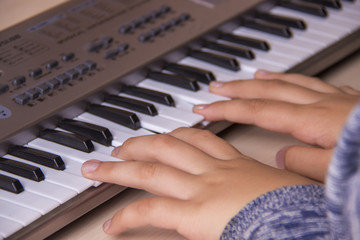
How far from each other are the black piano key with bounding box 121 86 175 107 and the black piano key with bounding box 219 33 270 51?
0.23m

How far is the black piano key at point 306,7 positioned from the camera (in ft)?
3.68

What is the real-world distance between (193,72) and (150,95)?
0.10 metres

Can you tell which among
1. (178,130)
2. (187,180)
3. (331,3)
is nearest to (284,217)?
(187,180)

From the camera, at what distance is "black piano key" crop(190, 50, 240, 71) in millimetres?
972

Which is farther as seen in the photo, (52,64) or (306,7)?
(306,7)

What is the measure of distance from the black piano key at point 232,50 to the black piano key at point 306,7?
21 cm

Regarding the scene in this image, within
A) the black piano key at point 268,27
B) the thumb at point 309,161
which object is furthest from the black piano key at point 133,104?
the black piano key at point 268,27

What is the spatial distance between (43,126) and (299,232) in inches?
15.9

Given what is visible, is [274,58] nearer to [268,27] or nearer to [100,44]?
[268,27]

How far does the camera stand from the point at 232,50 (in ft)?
3.30

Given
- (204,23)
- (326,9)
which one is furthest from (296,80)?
(326,9)

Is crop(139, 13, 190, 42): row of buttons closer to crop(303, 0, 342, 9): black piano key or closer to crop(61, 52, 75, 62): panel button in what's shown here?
crop(61, 52, 75, 62): panel button

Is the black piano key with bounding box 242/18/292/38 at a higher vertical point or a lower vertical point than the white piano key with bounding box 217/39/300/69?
higher

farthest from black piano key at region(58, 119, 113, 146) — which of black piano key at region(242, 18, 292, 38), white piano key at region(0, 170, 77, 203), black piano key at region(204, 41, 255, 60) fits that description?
black piano key at region(242, 18, 292, 38)
